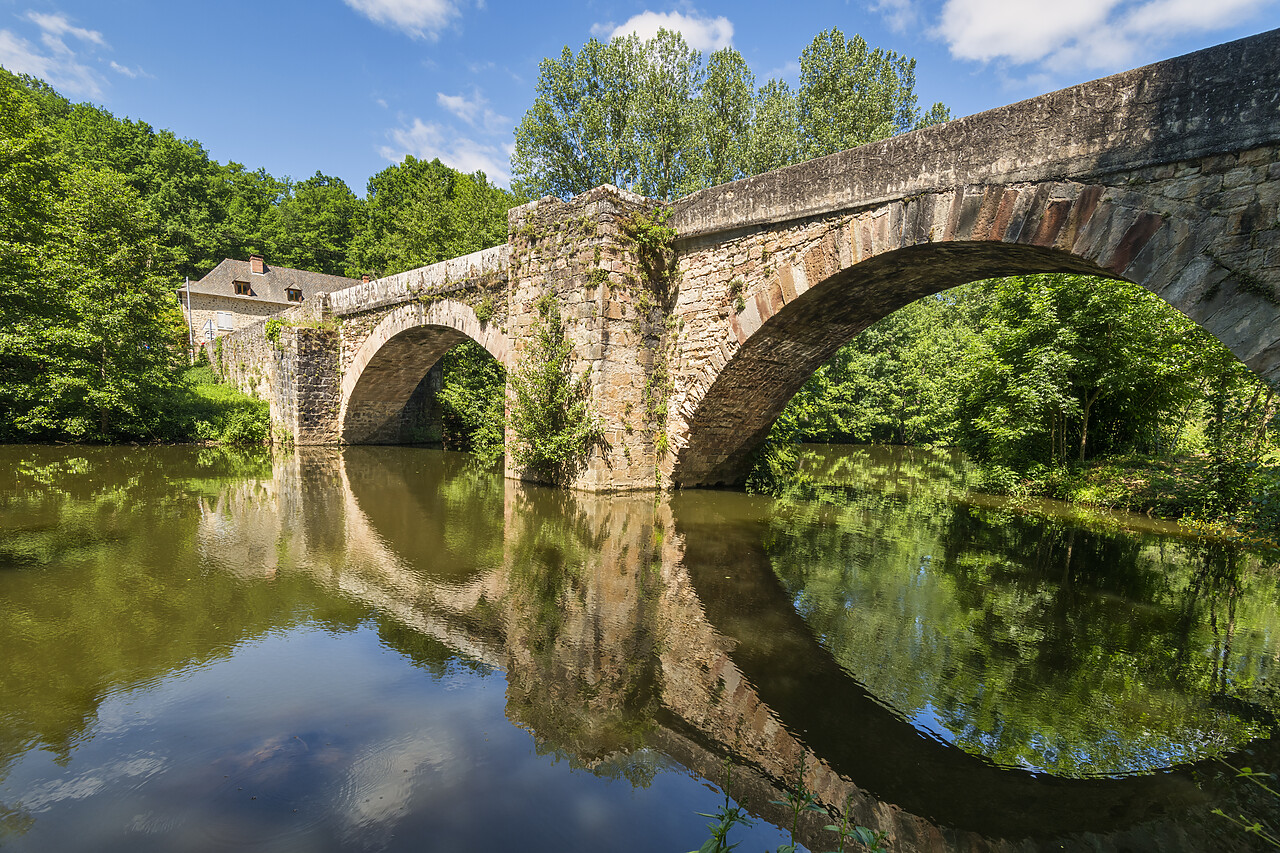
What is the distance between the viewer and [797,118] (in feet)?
70.8

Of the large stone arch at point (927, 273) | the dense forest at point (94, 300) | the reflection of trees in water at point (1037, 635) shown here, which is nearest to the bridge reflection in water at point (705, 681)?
the reflection of trees in water at point (1037, 635)

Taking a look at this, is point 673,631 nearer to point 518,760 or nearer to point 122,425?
point 518,760

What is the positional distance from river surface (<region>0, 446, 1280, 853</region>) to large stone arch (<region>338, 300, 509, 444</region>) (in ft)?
18.0

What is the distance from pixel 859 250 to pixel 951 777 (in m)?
4.81

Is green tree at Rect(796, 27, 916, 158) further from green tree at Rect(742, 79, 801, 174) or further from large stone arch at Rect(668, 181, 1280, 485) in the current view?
large stone arch at Rect(668, 181, 1280, 485)

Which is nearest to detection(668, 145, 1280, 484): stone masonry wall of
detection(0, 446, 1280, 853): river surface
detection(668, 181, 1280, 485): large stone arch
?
detection(668, 181, 1280, 485): large stone arch

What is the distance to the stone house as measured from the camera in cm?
3191

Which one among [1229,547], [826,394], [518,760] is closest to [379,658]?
[518,760]

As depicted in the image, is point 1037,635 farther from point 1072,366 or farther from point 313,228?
point 313,228

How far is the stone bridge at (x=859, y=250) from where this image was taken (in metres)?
3.92

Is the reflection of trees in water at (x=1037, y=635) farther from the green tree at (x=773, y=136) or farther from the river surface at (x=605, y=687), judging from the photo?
the green tree at (x=773, y=136)

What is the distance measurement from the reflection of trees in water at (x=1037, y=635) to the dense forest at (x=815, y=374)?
1599mm

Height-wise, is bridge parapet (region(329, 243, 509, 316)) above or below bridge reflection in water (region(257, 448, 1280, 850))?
above

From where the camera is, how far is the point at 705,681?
3045 millimetres
